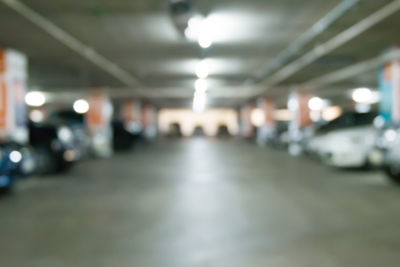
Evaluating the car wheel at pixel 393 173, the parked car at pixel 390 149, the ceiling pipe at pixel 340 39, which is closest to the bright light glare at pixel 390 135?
the parked car at pixel 390 149

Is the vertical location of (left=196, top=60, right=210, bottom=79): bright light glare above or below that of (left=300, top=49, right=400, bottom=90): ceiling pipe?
above

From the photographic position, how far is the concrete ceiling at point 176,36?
8039 mm

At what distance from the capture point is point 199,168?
43.0ft

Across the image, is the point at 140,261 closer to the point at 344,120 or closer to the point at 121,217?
the point at 121,217

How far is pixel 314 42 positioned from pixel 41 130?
7.60m

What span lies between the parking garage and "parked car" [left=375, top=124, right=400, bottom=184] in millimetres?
39

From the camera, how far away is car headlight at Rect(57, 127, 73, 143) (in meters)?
11.7

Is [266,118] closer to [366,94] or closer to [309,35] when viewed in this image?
[366,94]

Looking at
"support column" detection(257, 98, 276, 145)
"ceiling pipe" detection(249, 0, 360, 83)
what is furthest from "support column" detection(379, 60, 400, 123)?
"support column" detection(257, 98, 276, 145)

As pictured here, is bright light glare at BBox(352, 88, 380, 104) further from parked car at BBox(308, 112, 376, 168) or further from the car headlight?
the car headlight

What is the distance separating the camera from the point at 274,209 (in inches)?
258

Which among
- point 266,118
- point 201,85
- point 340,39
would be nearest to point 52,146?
point 340,39

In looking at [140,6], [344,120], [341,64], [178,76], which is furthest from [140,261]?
[178,76]

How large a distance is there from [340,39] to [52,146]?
7.87 meters
